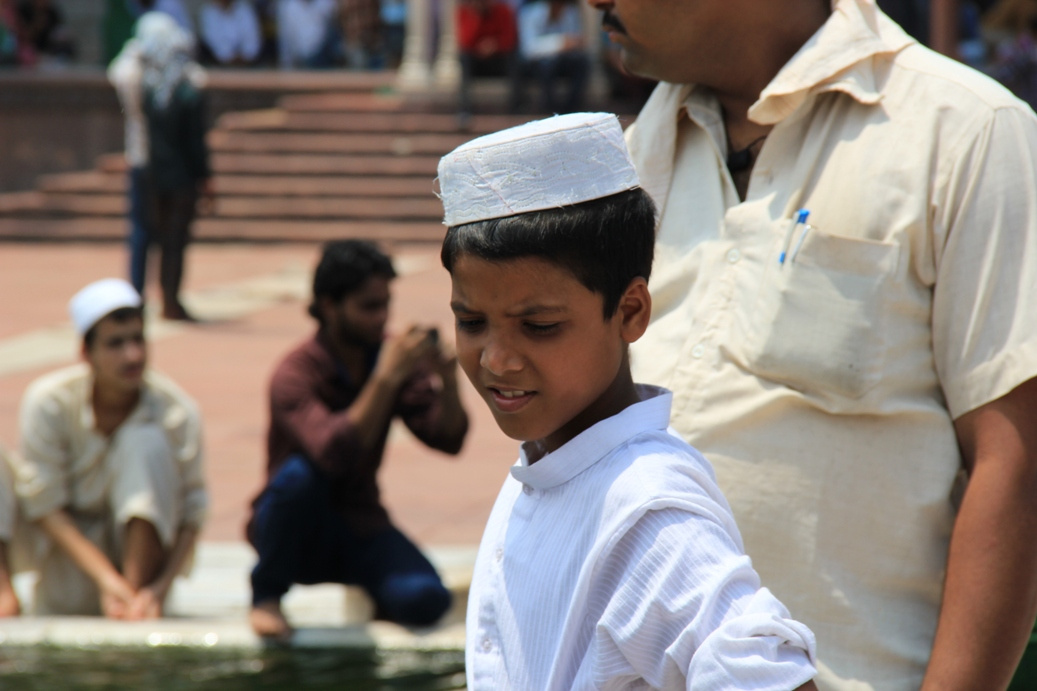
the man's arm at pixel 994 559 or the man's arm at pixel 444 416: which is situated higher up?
the man's arm at pixel 994 559

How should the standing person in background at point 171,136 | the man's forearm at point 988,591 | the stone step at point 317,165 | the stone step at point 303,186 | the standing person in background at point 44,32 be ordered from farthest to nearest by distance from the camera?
the standing person in background at point 44,32 → the stone step at point 317,165 → the stone step at point 303,186 → the standing person in background at point 171,136 → the man's forearm at point 988,591

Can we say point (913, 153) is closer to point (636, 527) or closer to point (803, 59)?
point (803, 59)

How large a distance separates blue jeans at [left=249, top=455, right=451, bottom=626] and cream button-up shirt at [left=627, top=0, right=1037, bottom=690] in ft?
7.74

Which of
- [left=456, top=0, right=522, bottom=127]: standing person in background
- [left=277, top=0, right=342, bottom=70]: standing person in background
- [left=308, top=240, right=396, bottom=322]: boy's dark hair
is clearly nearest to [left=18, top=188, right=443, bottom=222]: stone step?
[left=456, top=0, right=522, bottom=127]: standing person in background

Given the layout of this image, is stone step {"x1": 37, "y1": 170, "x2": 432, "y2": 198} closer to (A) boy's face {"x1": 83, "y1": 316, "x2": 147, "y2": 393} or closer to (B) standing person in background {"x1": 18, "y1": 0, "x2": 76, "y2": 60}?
(B) standing person in background {"x1": 18, "y1": 0, "x2": 76, "y2": 60}

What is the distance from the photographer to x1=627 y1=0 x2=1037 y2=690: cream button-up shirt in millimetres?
1597

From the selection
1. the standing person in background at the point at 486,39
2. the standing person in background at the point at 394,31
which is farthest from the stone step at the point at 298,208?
the standing person in background at the point at 394,31

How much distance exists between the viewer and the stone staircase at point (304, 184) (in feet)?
48.2

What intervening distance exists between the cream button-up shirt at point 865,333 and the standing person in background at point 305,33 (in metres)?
18.8

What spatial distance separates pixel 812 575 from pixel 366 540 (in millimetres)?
2670

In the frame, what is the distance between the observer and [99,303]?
174 inches

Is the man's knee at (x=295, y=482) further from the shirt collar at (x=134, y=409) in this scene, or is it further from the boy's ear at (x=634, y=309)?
the boy's ear at (x=634, y=309)

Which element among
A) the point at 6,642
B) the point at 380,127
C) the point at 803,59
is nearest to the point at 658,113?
the point at 803,59

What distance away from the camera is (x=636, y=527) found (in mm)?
1343
